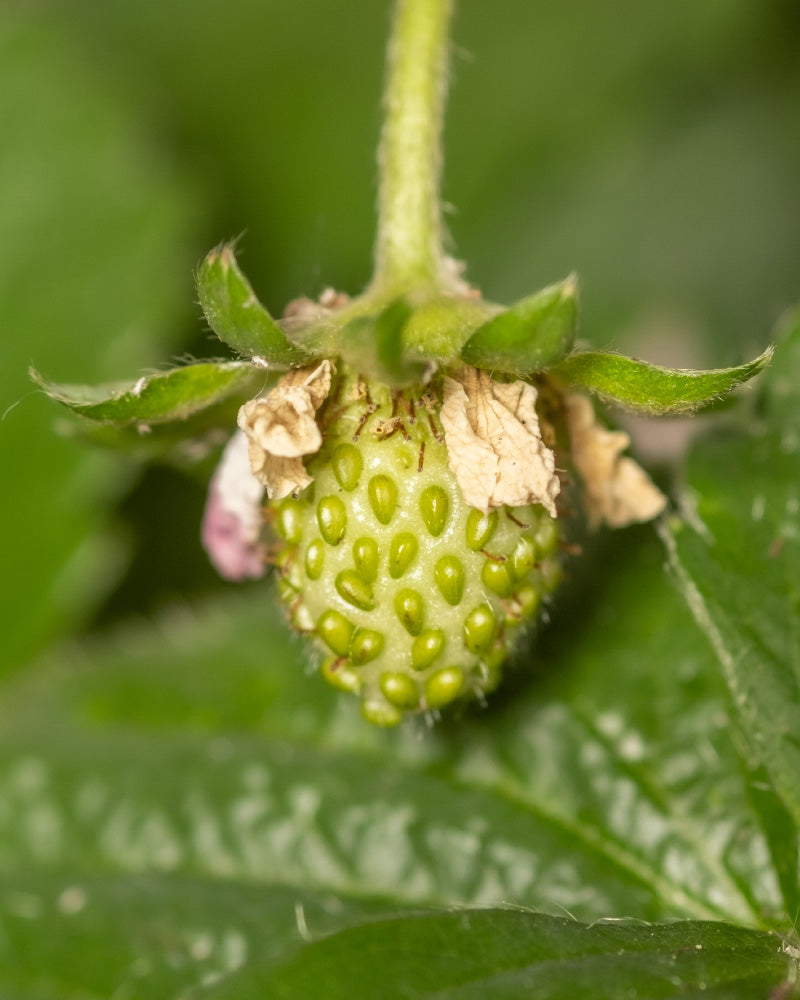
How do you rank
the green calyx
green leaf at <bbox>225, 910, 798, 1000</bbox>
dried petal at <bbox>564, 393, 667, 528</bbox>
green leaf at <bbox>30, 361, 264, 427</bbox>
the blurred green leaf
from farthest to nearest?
the blurred green leaf → dried petal at <bbox>564, 393, 667, 528</bbox> → green leaf at <bbox>30, 361, 264, 427</bbox> → the green calyx → green leaf at <bbox>225, 910, 798, 1000</bbox>

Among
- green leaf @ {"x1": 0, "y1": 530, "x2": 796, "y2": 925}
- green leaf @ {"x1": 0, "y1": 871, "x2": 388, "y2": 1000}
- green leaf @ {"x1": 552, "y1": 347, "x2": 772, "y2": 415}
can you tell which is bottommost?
green leaf @ {"x1": 0, "y1": 871, "x2": 388, "y2": 1000}

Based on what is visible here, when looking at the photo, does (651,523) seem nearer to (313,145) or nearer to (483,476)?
(483,476)

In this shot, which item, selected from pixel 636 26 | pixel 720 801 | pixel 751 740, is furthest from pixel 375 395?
pixel 636 26

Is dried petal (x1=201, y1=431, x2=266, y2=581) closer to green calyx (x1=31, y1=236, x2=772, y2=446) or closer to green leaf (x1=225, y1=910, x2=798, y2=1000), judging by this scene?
green calyx (x1=31, y1=236, x2=772, y2=446)

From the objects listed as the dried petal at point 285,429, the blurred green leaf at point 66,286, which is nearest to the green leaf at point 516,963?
the dried petal at point 285,429

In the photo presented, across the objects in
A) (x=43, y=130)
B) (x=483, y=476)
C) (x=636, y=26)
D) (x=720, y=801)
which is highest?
(x=636, y=26)

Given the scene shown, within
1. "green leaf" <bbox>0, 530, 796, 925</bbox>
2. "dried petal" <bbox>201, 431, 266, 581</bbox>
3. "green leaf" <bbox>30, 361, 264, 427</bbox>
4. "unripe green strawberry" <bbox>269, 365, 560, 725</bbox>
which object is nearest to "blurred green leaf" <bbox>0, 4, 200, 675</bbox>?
"green leaf" <bbox>0, 530, 796, 925</bbox>

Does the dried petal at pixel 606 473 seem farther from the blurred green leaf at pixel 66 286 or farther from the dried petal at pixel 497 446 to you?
the blurred green leaf at pixel 66 286
